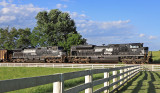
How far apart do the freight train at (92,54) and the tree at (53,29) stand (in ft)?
82.8

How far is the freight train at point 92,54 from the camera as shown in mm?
35938

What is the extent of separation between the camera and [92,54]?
130ft

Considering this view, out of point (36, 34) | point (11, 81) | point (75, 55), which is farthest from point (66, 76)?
point (36, 34)

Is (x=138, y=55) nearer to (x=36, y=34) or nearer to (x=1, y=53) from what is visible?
(x=1, y=53)

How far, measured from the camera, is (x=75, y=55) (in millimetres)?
41562

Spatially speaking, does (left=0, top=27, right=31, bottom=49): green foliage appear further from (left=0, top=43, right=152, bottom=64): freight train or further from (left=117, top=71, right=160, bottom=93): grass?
(left=117, top=71, right=160, bottom=93): grass

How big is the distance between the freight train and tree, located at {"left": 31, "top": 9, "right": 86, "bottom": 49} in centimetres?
2524

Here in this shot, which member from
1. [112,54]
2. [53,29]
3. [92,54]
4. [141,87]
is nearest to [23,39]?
[53,29]

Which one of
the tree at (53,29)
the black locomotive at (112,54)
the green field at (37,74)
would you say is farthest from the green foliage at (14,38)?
the green field at (37,74)

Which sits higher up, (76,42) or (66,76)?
(76,42)

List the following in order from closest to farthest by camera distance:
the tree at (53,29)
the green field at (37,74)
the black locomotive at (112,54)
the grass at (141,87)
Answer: the grass at (141,87) → the green field at (37,74) → the black locomotive at (112,54) → the tree at (53,29)

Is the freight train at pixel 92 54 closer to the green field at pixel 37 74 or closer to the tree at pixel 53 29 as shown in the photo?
the green field at pixel 37 74

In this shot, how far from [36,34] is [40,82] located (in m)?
74.3

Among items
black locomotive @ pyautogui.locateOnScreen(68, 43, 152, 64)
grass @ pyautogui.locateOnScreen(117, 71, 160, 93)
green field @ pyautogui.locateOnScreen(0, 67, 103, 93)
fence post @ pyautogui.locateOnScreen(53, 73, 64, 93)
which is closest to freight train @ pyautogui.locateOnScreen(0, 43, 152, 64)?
black locomotive @ pyautogui.locateOnScreen(68, 43, 152, 64)
